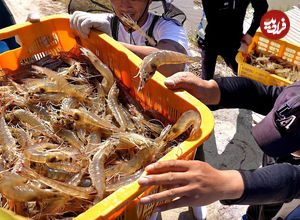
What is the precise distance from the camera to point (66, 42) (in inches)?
111

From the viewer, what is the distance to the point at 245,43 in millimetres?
4070

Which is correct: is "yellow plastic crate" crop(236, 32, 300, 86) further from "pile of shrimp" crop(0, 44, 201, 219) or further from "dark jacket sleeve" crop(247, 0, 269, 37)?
"pile of shrimp" crop(0, 44, 201, 219)

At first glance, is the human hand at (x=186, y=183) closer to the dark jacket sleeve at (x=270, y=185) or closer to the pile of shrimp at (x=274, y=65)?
the dark jacket sleeve at (x=270, y=185)

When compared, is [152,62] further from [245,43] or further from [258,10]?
[258,10]

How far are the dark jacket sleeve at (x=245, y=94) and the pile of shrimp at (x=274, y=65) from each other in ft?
6.56

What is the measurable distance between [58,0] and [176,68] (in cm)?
652

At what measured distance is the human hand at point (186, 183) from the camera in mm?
1215

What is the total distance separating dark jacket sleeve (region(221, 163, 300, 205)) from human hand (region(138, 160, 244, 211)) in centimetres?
11

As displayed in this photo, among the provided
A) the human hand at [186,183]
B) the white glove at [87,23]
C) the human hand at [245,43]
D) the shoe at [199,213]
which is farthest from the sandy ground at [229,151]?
the white glove at [87,23]

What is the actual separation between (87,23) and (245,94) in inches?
58.2

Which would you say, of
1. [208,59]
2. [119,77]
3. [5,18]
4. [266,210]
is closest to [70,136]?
[119,77]

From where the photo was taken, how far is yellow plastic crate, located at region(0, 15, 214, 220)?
1190 mm

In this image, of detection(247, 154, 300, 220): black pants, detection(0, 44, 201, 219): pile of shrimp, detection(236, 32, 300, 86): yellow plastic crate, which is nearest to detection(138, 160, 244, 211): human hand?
detection(0, 44, 201, 219): pile of shrimp

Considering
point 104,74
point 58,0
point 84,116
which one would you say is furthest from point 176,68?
point 58,0
